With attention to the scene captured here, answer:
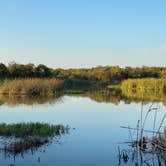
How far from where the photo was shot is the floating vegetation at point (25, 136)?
804 centimetres

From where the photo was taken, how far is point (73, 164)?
7.26 m

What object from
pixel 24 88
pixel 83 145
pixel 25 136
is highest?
pixel 24 88

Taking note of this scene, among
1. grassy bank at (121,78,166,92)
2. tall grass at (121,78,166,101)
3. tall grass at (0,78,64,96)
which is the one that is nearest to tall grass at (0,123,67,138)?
tall grass at (0,78,64,96)

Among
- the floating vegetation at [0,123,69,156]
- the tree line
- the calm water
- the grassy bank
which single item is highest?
the tree line

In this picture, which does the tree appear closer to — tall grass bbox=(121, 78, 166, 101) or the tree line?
the tree line

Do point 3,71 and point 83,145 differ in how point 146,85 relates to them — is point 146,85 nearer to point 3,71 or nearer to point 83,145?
point 3,71

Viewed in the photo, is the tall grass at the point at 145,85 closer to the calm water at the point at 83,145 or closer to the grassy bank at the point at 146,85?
the grassy bank at the point at 146,85

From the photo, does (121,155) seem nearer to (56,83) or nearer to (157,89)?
(56,83)

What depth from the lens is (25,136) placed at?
9.29 meters

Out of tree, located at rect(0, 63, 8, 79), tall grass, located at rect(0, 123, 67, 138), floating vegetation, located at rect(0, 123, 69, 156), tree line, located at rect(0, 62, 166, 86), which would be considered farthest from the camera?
tree line, located at rect(0, 62, 166, 86)

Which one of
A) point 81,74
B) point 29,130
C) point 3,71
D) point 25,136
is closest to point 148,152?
point 25,136

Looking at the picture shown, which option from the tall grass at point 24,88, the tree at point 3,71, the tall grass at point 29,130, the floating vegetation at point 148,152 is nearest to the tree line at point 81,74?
the tree at point 3,71

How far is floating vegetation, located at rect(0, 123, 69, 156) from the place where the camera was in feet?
26.4

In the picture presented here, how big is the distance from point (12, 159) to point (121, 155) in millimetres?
2556
